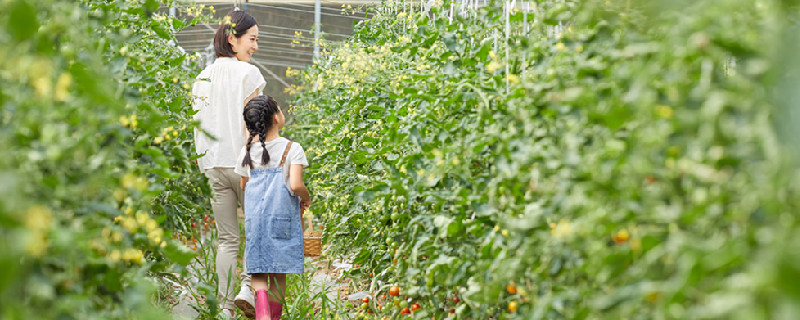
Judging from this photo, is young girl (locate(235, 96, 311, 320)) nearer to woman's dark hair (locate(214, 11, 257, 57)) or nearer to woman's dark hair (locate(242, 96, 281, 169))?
woman's dark hair (locate(242, 96, 281, 169))

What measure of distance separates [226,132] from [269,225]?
0.55 meters

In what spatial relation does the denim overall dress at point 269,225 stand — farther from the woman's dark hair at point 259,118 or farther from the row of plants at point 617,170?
the row of plants at point 617,170

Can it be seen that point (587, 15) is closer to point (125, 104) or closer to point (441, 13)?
point (125, 104)

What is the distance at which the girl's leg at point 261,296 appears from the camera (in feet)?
9.78

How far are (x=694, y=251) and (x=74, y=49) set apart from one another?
3.44ft

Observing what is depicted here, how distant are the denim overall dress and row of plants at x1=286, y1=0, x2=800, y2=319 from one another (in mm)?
1248

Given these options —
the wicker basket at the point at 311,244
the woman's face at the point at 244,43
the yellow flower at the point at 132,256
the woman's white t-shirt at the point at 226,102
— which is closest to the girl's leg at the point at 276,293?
the woman's white t-shirt at the point at 226,102

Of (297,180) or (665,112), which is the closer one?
(665,112)

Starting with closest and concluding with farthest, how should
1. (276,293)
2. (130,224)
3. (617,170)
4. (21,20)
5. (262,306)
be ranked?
(21,20), (617,170), (130,224), (262,306), (276,293)

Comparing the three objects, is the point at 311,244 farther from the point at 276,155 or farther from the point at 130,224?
the point at 130,224

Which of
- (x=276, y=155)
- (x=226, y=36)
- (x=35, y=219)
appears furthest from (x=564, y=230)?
(x=226, y=36)

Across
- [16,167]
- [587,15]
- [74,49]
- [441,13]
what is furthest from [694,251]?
[441,13]

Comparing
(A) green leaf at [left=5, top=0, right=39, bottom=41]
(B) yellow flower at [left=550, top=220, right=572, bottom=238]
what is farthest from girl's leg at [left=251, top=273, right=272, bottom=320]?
(A) green leaf at [left=5, top=0, right=39, bottom=41]

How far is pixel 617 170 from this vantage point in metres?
0.98
